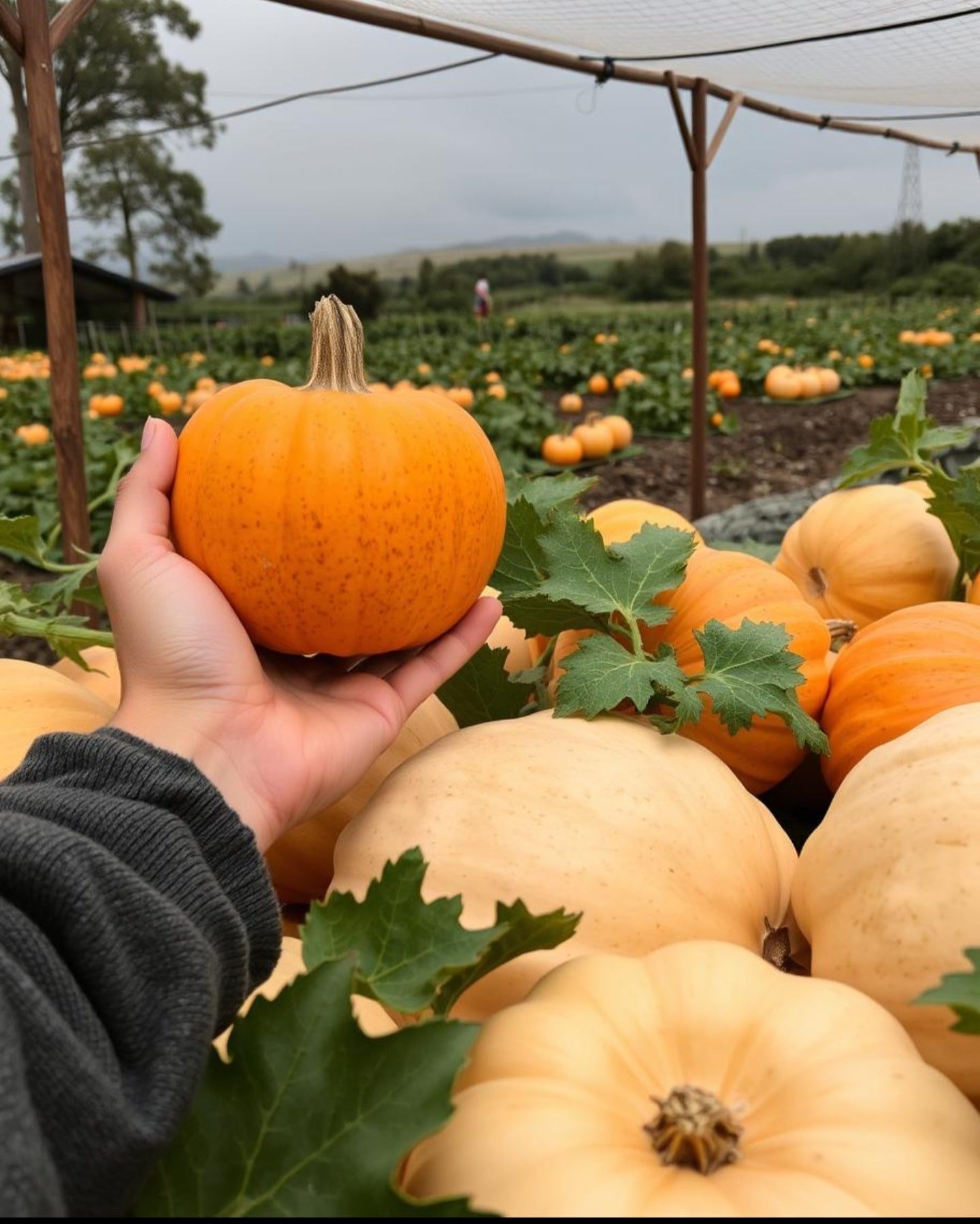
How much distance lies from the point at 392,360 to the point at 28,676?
656 inches

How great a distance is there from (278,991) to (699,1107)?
45cm

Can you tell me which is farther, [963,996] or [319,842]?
[319,842]

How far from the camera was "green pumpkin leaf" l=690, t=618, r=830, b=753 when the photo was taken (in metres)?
1.31

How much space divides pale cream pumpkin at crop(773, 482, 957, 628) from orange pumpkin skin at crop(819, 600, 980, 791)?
40cm

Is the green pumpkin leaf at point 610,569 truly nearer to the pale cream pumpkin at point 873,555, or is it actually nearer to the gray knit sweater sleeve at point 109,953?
the gray knit sweater sleeve at point 109,953

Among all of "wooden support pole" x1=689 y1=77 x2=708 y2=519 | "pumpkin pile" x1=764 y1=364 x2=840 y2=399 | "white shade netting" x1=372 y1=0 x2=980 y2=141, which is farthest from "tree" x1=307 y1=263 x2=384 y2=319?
"white shade netting" x1=372 y1=0 x2=980 y2=141

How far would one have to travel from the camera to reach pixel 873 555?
Result: 2074 millimetres

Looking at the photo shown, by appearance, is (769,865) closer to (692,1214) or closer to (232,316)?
(692,1214)

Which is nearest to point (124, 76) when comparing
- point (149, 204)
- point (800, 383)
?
point (149, 204)

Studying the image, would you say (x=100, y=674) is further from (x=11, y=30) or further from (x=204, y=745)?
(x=11, y=30)

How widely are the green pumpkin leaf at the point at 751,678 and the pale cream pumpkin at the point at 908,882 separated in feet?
0.53

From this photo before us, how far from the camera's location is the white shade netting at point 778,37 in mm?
4391

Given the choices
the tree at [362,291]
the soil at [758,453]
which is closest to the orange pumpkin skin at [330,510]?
the soil at [758,453]

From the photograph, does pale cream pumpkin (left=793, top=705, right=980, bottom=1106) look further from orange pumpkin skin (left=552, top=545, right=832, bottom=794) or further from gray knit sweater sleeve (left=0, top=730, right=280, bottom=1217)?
gray knit sweater sleeve (left=0, top=730, right=280, bottom=1217)
